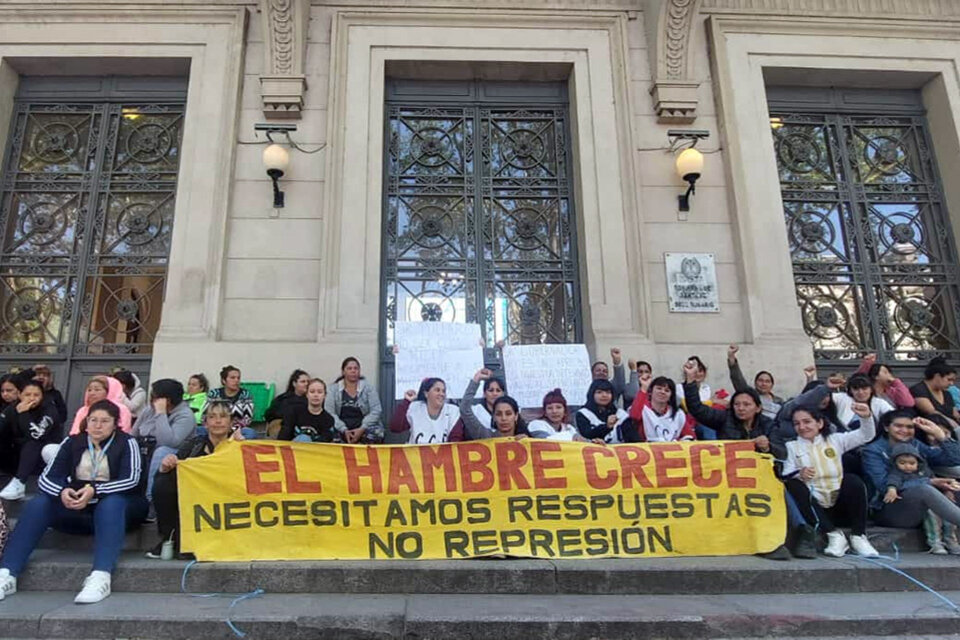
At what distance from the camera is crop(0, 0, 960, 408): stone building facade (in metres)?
8.73

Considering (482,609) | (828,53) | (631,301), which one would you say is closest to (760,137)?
(828,53)

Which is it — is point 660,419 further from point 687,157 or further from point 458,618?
point 687,157

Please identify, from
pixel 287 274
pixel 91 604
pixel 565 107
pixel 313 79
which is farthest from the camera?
pixel 565 107

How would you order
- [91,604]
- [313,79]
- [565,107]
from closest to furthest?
[91,604] < [313,79] < [565,107]

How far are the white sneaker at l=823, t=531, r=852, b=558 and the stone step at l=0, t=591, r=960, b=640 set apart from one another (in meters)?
0.67

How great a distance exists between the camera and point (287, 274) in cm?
875

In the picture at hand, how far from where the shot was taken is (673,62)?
31.7 ft

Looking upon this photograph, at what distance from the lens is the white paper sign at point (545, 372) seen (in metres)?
7.66

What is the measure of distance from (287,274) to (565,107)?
5.47 metres

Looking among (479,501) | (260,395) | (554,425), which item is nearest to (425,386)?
(554,425)

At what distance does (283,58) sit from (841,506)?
955 centimetres

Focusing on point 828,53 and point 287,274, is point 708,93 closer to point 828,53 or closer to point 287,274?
point 828,53

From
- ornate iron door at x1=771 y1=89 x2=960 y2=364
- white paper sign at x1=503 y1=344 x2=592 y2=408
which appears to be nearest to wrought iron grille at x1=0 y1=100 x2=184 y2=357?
white paper sign at x1=503 y1=344 x2=592 y2=408

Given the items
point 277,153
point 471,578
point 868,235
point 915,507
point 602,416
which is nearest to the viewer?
point 471,578
